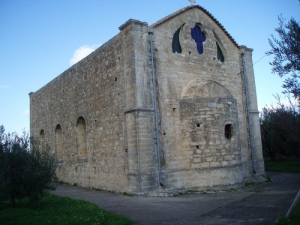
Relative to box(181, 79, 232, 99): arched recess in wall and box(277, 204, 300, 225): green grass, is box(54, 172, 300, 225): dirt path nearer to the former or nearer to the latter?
box(277, 204, 300, 225): green grass

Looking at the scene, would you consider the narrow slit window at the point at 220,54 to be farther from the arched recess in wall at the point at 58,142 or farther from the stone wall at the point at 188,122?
the arched recess in wall at the point at 58,142

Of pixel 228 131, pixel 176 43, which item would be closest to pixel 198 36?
pixel 176 43

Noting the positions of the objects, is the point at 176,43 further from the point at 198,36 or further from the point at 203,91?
the point at 203,91

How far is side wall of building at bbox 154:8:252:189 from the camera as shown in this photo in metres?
11.9

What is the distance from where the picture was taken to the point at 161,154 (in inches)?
458

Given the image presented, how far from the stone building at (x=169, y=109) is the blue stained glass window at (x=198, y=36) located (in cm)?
5

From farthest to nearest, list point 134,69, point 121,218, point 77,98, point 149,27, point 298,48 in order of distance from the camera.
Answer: point 77,98, point 149,27, point 134,69, point 121,218, point 298,48

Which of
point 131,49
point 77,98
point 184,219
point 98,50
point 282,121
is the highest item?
point 98,50

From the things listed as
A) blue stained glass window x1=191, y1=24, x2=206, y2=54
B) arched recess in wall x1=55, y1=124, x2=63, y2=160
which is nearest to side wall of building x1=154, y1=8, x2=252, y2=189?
blue stained glass window x1=191, y1=24, x2=206, y2=54

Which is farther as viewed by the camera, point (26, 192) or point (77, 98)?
point (77, 98)

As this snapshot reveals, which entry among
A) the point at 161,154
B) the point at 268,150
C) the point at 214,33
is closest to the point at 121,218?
the point at 161,154

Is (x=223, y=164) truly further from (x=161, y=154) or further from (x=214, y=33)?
(x=214, y=33)

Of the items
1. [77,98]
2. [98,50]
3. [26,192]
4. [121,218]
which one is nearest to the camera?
[121,218]

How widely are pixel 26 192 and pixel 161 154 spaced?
5111mm
